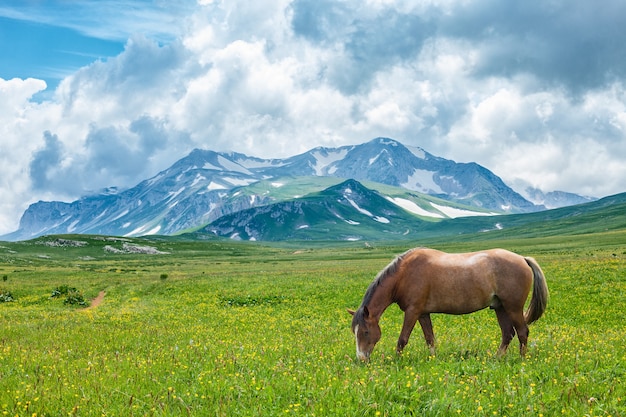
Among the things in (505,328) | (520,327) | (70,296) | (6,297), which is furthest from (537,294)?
(6,297)

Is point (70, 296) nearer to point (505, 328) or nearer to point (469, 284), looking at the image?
point (469, 284)

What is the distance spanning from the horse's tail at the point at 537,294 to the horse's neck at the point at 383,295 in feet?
12.1

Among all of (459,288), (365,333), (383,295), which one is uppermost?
(459,288)

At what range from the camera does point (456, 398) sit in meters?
8.00

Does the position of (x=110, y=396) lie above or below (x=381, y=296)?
below

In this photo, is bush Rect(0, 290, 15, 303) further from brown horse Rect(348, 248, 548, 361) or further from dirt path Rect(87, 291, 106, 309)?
brown horse Rect(348, 248, 548, 361)

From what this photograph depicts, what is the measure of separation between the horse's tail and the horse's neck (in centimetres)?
370

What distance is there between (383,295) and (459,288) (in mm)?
1969

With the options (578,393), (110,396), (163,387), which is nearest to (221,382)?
(163,387)

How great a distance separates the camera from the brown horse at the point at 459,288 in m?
12.5

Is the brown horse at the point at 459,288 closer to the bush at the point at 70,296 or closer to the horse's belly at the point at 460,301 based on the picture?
the horse's belly at the point at 460,301

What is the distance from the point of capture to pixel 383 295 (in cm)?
1270

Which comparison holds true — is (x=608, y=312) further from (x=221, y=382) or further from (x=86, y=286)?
(x=86, y=286)

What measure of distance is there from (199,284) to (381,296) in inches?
1340
